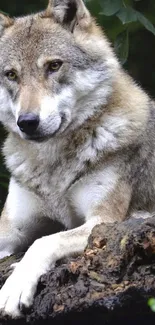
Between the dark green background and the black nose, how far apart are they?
2.18 meters

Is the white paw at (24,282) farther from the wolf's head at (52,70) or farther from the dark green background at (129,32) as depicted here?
the dark green background at (129,32)

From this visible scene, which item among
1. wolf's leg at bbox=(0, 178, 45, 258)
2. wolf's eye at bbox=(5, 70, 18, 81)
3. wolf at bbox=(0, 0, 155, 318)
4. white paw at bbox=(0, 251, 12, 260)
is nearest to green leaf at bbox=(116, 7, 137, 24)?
wolf at bbox=(0, 0, 155, 318)

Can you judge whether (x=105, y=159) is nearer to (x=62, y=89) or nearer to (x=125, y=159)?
(x=125, y=159)

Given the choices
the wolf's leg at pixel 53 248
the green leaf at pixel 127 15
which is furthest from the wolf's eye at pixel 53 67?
the green leaf at pixel 127 15

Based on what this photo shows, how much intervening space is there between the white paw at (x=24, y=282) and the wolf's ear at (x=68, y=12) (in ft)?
6.38

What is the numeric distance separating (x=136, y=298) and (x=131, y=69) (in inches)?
225

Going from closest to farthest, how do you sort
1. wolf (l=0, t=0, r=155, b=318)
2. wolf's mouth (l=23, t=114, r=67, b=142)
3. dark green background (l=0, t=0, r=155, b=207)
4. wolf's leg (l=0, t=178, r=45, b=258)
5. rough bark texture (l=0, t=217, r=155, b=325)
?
rough bark texture (l=0, t=217, r=155, b=325) → wolf's mouth (l=23, t=114, r=67, b=142) → wolf (l=0, t=0, r=155, b=318) → wolf's leg (l=0, t=178, r=45, b=258) → dark green background (l=0, t=0, r=155, b=207)

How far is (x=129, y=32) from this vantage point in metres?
8.97

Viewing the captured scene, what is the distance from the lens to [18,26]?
6445 millimetres

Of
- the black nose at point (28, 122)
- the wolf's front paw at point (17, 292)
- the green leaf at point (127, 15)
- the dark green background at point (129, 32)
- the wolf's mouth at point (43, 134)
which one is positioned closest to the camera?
the wolf's front paw at point (17, 292)

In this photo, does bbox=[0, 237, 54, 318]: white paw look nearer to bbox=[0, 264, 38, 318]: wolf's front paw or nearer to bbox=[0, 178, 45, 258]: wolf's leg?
bbox=[0, 264, 38, 318]: wolf's front paw

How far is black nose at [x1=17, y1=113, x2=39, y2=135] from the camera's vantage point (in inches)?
226

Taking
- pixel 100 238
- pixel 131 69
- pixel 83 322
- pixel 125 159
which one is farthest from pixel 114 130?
pixel 131 69

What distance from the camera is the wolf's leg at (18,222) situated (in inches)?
258
